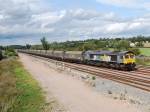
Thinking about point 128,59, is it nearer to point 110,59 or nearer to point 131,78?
point 110,59

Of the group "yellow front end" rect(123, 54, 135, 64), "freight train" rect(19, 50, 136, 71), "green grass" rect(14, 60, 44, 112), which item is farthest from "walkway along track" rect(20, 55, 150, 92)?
"green grass" rect(14, 60, 44, 112)

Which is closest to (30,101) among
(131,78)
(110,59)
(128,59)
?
(131,78)

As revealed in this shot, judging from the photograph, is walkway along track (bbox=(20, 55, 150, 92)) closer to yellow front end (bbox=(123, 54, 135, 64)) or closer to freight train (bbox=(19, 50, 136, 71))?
yellow front end (bbox=(123, 54, 135, 64))

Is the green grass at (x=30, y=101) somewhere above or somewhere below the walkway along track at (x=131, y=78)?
below

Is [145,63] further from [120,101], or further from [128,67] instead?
[120,101]

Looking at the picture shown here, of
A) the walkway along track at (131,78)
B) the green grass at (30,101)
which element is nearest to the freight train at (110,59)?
the walkway along track at (131,78)

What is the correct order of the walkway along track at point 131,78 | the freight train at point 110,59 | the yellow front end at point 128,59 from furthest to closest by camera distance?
1. the freight train at point 110,59
2. the yellow front end at point 128,59
3. the walkway along track at point 131,78

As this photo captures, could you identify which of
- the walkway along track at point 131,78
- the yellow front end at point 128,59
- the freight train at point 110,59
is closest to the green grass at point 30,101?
the walkway along track at point 131,78

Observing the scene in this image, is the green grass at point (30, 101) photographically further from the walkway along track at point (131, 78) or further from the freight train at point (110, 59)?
the freight train at point (110, 59)

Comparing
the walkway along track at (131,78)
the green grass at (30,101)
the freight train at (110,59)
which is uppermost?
the freight train at (110,59)

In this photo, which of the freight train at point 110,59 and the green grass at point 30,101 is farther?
the freight train at point 110,59

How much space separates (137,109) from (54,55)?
82251 millimetres

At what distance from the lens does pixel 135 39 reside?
492ft

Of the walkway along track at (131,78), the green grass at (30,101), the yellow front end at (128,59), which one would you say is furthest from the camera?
the yellow front end at (128,59)
